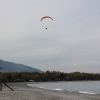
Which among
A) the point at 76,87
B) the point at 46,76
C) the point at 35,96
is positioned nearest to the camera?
the point at 35,96

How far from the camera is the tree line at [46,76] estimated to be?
133663 mm

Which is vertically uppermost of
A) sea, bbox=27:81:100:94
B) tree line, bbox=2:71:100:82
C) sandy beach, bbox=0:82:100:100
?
tree line, bbox=2:71:100:82

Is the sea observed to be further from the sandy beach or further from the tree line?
the tree line

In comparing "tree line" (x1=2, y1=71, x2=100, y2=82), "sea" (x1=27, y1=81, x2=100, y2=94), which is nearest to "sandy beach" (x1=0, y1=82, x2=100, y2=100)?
"sea" (x1=27, y1=81, x2=100, y2=94)

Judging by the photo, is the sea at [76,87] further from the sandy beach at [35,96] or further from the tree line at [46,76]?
the tree line at [46,76]

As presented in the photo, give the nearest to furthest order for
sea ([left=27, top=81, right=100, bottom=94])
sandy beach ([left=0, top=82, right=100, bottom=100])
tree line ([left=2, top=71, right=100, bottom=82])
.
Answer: sandy beach ([left=0, top=82, right=100, bottom=100]), sea ([left=27, top=81, right=100, bottom=94]), tree line ([left=2, top=71, right=100, bottom=82])

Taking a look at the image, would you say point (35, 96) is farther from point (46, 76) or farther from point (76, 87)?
point (46, 76)

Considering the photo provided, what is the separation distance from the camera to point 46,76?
534 ft

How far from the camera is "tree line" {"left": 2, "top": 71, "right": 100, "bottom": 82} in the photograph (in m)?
134

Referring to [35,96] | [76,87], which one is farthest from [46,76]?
[35,96]

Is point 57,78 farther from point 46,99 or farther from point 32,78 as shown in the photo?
point 46,99

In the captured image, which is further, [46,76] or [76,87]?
[46,76]

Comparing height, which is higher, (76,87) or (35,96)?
(76,87)

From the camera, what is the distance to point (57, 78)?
557 feet
